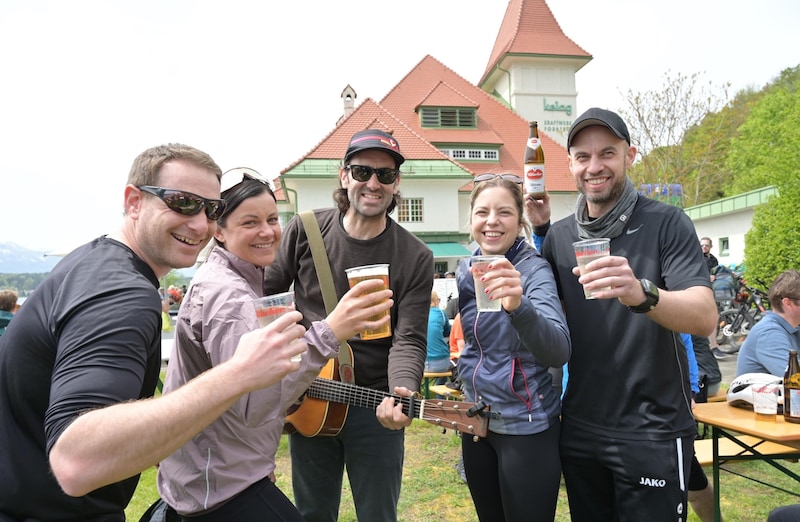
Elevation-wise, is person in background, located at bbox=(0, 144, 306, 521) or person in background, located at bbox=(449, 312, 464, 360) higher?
person in background, located at bbox=(0, 144, 306, 521)

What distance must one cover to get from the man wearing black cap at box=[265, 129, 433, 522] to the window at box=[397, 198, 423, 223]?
23832mm

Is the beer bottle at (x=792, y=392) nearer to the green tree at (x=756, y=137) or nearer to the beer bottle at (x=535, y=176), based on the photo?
the beer bottle at (x=535, y=176)

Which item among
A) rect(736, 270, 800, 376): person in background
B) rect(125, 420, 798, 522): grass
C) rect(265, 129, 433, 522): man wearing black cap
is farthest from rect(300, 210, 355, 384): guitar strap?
rect(736, 270, 800, 376): person in background

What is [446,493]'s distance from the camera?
5.18m

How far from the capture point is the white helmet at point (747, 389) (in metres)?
3.54

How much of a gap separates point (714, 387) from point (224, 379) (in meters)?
5.95

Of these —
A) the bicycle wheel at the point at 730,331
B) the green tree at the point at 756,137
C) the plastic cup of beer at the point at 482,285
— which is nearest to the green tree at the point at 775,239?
the bicycle wheel at the point at 730,331

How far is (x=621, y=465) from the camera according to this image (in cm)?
226

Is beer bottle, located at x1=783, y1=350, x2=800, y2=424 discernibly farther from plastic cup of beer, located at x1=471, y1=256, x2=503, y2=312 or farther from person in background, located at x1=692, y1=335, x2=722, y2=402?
plastic cup of beer, located at x1=471, y1=256, x2=503, y2=312

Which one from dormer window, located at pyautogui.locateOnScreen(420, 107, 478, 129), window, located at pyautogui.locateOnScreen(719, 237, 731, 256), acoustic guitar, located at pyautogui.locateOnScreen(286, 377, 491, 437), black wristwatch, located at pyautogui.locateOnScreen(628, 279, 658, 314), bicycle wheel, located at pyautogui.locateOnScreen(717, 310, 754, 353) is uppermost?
dormer window, located at pyautogui.locateOnScreen(420, 107, 478, 129)

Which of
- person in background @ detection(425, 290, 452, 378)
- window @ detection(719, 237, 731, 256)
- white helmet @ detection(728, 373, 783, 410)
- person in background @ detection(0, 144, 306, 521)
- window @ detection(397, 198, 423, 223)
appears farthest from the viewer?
window @ detection(719, 237, 731, 256)

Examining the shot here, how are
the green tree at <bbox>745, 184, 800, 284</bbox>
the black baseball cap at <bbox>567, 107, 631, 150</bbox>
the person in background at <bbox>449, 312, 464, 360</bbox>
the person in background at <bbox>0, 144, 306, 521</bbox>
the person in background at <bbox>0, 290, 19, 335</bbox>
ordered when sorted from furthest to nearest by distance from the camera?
the green tree at <bbox>745, 184, 800, 284</bbox> < the person in background at <bbox>449, 312, 464, 360</bbox> < the person in background at <bbox>0, 290, 19, 335</bbox> < the black baseball cap at <bbox>567, 107, 631, 150</bbox> < the person in background at <bbox>0, 144, 306, 521</bbox>

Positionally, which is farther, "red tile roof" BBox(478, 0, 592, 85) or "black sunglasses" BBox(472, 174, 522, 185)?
"red tile roof" BBox(478, 0, 592, 85)

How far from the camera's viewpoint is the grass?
464 centimetres
